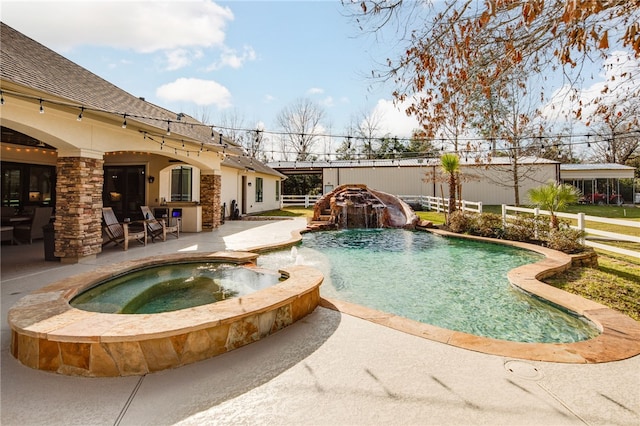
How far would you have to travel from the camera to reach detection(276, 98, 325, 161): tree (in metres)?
34.5

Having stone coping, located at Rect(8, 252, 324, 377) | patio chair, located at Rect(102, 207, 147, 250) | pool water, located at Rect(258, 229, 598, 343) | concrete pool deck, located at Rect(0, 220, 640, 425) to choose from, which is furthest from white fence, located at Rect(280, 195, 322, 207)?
concrete pool deck, located at Rect(0, 220, 640, 425)

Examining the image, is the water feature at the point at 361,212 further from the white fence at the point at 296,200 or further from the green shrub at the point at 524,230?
the white fence at the point at 296,200

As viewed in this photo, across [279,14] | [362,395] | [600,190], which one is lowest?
[362,395]

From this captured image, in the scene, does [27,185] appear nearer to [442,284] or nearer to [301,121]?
[442,284]

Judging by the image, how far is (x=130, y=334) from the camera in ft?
8.72

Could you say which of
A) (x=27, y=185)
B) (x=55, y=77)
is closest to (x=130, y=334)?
(x=55, y=77)

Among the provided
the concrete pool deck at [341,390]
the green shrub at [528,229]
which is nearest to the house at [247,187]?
the green shrub at [528,229]

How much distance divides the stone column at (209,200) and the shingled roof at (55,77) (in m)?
3.54

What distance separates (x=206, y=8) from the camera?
23.3 ft

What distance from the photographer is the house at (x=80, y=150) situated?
228 inches

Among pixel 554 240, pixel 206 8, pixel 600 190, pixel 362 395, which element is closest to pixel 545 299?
pixel 362 395

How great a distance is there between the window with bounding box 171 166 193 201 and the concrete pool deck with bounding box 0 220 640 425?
1116 centimetres

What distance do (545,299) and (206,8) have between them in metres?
8.52

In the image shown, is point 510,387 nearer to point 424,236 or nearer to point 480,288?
point 480,288
